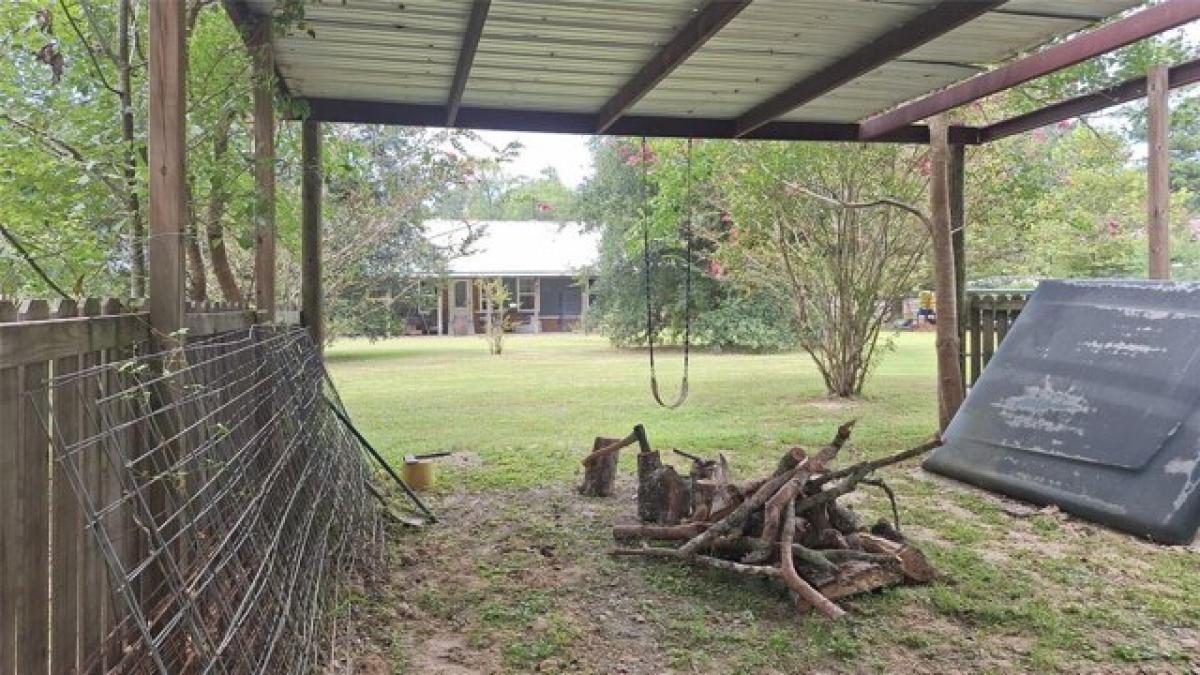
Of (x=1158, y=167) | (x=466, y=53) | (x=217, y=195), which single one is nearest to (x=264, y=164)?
(x=217, y=195)

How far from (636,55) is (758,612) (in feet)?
10.1

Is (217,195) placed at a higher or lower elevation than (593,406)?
higher

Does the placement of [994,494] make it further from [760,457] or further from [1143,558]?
[760,457]

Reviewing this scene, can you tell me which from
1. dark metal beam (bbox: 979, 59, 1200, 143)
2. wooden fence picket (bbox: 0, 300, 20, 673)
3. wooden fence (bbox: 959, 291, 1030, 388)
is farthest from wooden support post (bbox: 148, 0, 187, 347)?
wooden fence (bbox: 959, 291, 1030, 388)

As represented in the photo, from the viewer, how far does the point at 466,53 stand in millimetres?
4484

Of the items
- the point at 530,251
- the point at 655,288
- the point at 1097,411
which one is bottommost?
the point at 1097,411

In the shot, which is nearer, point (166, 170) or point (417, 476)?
point (166, 170)

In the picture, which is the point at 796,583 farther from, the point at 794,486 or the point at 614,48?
the point at 614,48

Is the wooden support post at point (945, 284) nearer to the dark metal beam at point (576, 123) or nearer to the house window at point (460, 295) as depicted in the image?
the dark metal beam at point (576, 123)

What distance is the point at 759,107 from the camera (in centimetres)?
603

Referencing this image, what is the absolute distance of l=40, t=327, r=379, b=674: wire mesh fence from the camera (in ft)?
6.43

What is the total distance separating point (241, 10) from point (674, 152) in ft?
18.1

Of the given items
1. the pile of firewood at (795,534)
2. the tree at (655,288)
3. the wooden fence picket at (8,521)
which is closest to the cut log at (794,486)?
the pile of firewood at (795,534)

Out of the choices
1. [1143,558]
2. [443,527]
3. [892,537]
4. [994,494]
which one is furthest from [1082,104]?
[443,527]
